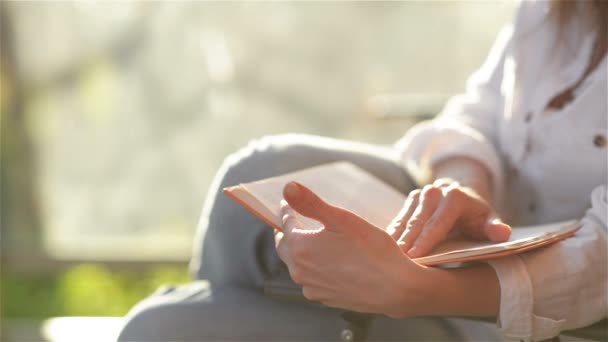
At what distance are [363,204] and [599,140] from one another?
35 centimetres

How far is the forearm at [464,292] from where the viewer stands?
64cm

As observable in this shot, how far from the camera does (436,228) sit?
2.27 feet

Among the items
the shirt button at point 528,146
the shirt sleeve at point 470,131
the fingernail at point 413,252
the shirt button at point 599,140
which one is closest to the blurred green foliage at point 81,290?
the shirt sleeve at point 470,131

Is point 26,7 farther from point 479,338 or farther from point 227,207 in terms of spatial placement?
point 479,338

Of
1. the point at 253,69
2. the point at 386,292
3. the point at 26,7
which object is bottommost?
the point at 386,292

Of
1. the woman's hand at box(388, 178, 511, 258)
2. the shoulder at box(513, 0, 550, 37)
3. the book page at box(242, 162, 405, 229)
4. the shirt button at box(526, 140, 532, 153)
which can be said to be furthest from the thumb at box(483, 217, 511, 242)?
the shoulder at box(513, 0, 550, 37)

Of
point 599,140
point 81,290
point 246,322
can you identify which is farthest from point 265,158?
point 81,290

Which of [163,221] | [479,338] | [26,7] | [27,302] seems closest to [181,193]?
[163,221]

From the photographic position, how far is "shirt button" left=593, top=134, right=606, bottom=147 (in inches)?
36.1

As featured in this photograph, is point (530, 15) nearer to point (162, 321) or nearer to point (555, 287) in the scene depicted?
point (555, 287)

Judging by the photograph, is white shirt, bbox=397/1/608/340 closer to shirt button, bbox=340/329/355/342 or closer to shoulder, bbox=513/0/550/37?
shoulder, bbox=513/0/550/37

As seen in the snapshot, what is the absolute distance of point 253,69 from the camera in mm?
2410

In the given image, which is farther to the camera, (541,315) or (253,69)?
(253,69)

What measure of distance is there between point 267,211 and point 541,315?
29 cm
